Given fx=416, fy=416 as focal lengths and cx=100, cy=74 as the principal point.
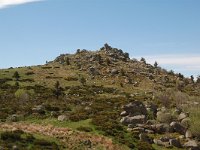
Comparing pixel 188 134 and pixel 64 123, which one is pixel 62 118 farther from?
pixel 188 134

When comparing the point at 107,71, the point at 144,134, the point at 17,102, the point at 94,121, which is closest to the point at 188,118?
the point at 144,134

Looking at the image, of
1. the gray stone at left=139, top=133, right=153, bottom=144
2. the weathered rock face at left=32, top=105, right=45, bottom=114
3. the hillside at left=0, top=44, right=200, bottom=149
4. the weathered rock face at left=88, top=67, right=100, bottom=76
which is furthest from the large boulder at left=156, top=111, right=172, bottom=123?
the weathered rock face at left=88, top=67, right=100, bottom=76

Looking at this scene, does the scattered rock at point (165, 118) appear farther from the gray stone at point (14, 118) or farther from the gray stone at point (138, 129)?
the gray stone at point (14, 118)

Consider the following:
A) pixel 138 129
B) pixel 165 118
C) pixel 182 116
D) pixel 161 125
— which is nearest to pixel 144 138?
pixel 138 129

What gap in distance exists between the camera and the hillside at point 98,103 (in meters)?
51.9

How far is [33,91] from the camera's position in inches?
3578

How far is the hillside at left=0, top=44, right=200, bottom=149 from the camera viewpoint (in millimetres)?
51881

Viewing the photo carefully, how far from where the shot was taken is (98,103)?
7512 centimetres

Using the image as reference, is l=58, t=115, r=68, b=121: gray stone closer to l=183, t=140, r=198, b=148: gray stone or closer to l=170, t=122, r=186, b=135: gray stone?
l=170, t=122, r=186, b=135: gray stone

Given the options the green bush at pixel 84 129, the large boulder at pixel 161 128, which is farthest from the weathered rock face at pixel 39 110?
the large boulder at pixel 161 128

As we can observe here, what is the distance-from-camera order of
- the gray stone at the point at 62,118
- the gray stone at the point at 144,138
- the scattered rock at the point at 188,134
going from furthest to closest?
the gray stone at the point at 62,118 < the scattered rock at the point at 188,134 < the gray stone at the point at 144,138

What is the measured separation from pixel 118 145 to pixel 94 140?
2.85m

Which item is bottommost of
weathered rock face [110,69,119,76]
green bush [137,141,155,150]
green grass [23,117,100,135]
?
green bush [137,141,155,150]

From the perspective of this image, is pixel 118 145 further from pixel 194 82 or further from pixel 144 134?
pixel 194 82
